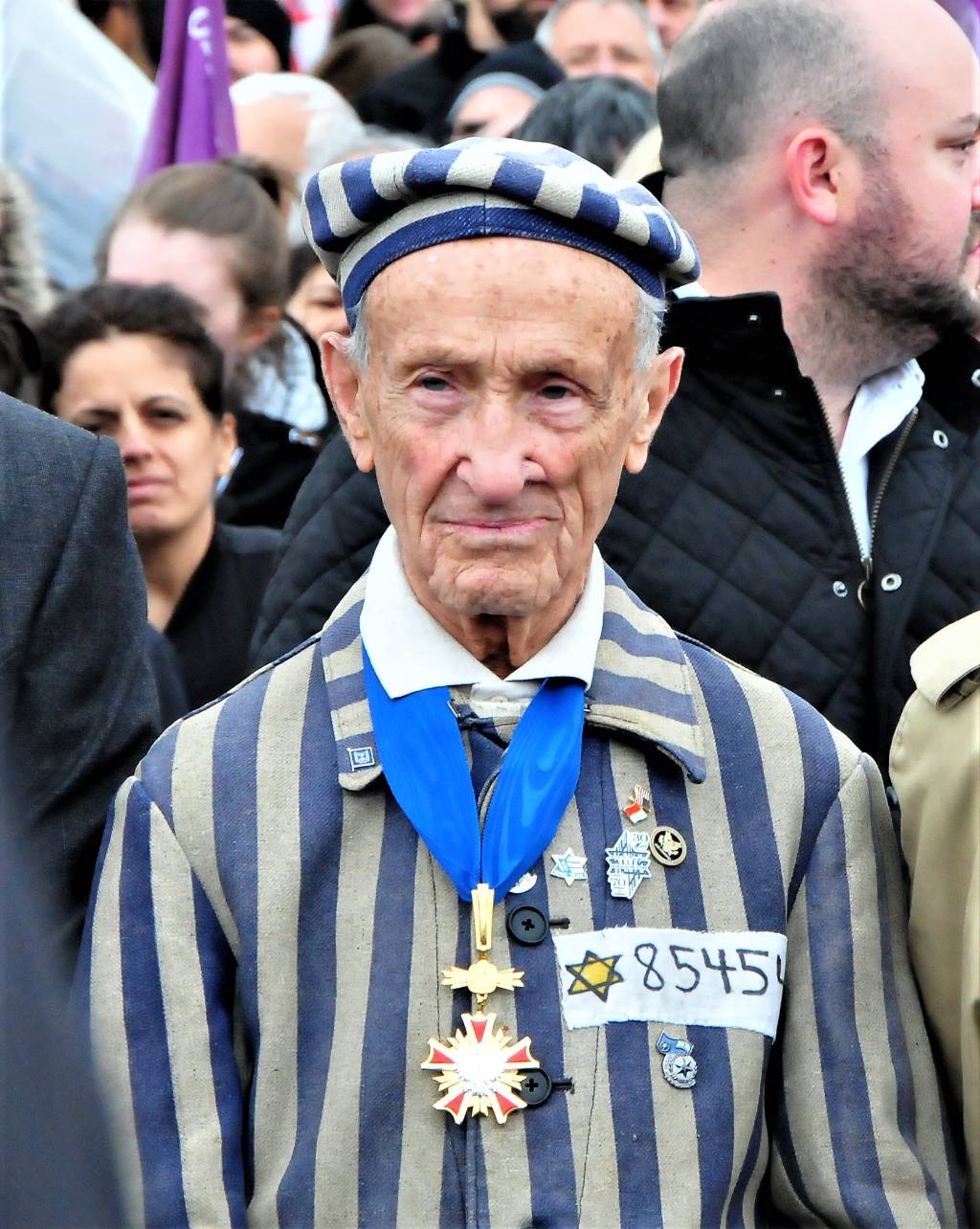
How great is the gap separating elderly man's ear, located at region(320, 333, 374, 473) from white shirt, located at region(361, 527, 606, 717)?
0.16m

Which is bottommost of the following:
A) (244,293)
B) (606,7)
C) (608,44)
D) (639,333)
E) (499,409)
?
(499,409)

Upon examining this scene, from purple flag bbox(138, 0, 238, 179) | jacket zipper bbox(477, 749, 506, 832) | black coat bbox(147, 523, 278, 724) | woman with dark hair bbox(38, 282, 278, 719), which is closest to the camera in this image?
jacket zipper bbox(477, 749, 506, 832)

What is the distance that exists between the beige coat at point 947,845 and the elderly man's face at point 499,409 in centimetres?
49

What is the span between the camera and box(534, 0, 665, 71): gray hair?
22.5 ft

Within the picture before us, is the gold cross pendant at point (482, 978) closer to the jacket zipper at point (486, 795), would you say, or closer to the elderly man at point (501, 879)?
the elderly man at point (501, 879)

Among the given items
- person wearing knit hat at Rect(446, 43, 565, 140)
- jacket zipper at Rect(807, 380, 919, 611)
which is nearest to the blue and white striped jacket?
jacket zipper at Rect(807, 380, 919, 611)

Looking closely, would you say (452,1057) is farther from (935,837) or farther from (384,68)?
(384,68)

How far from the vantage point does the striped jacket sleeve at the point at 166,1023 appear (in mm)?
2404

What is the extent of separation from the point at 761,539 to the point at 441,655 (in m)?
0.94

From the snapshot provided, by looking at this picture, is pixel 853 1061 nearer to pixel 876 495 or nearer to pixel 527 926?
pixel 527 926

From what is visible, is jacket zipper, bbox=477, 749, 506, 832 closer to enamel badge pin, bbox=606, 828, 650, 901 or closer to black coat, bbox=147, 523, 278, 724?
enamel badge pin, bbox=606, 828, 650, 901

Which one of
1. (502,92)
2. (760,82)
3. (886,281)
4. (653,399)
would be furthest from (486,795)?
(502,92)

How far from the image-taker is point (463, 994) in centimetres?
246

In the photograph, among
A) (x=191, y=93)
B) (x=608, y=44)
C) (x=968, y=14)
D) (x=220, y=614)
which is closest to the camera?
Result: (x=220, y=614)
